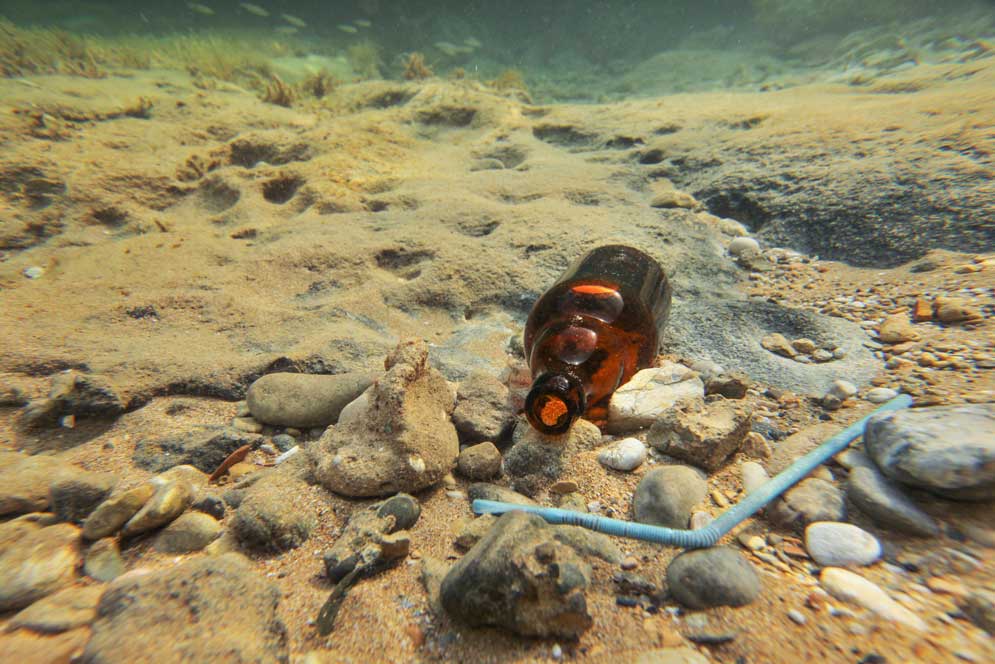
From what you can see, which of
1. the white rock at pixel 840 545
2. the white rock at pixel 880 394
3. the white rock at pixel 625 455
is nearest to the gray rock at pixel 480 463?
the white rock at pixel 625 455

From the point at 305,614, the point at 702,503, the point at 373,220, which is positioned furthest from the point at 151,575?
the point at 373,220

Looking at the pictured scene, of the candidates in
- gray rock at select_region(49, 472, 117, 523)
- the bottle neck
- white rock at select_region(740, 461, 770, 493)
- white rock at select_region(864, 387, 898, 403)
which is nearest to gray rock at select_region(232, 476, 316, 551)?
gray rock at select_region(49, 472, 117, 523)

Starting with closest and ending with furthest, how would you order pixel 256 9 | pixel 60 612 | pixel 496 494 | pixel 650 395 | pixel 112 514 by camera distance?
pixel 60 612, pixel 112 514, pixel 496 494, pixel 650 395, pixel 256 9

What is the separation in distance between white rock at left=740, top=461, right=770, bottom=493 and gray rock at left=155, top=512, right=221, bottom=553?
1476 millimetres

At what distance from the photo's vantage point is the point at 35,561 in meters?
0.94

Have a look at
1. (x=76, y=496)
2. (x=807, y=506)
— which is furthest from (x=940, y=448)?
(x=76, y=496)

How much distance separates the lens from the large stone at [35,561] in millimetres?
880

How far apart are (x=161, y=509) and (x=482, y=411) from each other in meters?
0.95

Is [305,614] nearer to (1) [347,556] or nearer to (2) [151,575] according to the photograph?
(1) [347,556]

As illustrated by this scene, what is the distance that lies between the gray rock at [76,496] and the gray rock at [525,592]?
1.04 m

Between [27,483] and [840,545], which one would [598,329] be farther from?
[27,483]

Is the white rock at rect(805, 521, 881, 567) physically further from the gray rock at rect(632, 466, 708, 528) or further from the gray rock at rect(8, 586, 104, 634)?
the gray rock at rect(8, 586, 104, 634)

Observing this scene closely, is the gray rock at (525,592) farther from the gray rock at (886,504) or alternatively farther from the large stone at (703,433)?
the gray rock at (886,504)

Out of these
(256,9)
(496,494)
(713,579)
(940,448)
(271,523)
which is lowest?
(271,523)
